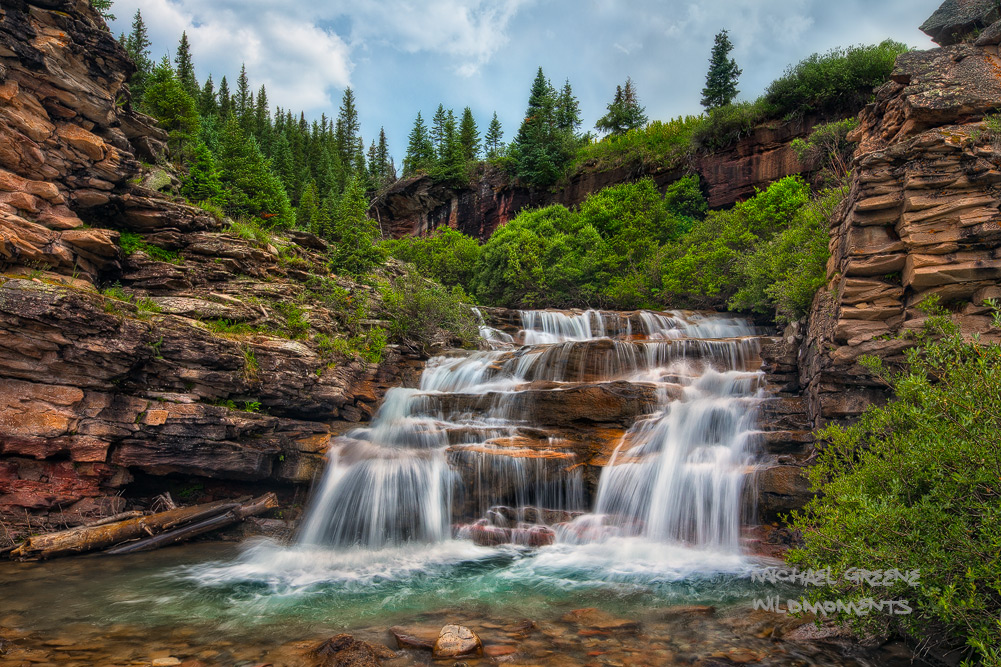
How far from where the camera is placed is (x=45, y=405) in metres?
9.79

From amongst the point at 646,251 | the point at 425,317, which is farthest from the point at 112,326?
the point at 646,251

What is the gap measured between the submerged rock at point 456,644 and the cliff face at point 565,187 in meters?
34.5

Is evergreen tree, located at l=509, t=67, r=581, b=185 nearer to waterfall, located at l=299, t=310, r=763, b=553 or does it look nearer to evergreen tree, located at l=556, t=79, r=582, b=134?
evergreen tree, located at l=556, t=79, r=582, b=134

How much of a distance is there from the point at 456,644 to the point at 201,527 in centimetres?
811

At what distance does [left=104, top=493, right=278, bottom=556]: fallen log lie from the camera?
9.77 meters

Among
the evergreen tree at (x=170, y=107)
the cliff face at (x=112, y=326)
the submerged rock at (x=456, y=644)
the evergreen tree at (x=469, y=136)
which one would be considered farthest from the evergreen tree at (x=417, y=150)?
the submerged rock at (x=456, y=644)

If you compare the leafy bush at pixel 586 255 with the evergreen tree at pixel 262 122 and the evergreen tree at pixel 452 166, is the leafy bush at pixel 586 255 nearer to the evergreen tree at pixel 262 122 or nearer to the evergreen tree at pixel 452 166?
the evergreen tree at pixel 452 166

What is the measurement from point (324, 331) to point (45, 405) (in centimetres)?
729

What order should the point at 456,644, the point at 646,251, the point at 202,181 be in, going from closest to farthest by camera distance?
the point at 456,644
the point at 202,181
the point at 646,251

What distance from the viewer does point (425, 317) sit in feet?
70.1

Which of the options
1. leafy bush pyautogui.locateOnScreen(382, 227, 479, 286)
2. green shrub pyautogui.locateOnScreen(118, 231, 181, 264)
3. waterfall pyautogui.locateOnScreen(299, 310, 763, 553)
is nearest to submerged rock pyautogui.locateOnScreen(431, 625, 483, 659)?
waterfall pyautogui.locateOnScreen(299, 310, 763, 553)

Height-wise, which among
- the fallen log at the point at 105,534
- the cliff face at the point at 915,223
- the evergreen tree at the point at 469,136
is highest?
the evergreen tree at the point at 469,136

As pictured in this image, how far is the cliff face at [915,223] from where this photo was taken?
8773 mm

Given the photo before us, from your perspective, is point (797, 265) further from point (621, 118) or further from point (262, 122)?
point (262, 122)
